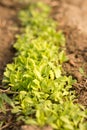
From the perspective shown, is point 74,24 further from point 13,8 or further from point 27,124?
point 27,124

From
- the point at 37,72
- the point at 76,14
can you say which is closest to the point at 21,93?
the point at 37,72

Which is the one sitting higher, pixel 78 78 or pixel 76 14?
pixel 76 14

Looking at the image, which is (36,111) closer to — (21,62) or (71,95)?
(71,95)

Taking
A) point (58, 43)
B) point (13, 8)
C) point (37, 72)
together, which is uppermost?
point (13, 8)

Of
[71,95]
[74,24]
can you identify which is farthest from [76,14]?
[71,95]

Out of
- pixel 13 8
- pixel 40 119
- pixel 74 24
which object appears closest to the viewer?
pixel 40 119

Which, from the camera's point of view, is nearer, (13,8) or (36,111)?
(36,111)

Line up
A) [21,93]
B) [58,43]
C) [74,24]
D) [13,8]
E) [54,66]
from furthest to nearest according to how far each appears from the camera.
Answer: [13,8], [74,24], [58,43], [54,66], [21,93]
